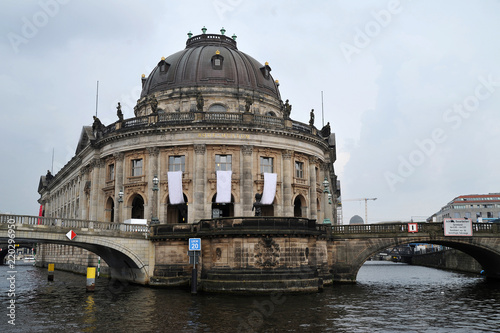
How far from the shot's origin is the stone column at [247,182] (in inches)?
2055

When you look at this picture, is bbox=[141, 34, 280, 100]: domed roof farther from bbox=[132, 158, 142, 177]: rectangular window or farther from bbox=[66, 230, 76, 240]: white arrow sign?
bbox=[66, 230, 76, 240]: white arrow sign

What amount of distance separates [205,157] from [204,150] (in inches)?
30.0

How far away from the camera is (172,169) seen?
53.5 m

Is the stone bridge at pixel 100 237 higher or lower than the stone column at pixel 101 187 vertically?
lower

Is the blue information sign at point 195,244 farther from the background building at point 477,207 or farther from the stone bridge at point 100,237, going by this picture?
the background building at point 477,207

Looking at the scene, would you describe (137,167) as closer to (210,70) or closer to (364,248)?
(210,70)

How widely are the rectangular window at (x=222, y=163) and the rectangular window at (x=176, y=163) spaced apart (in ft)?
11.9

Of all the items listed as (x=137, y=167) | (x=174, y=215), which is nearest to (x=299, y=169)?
(x=174, y=215)

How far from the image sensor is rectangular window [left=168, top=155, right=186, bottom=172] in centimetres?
5350

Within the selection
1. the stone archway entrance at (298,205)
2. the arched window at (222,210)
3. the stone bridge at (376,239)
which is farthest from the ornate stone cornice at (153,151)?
the stone bridge at (376,239)

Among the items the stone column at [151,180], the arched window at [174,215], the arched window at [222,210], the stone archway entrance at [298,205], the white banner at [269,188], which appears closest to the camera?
the stone column at [151,180]

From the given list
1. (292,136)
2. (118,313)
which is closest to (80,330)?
(118,313)

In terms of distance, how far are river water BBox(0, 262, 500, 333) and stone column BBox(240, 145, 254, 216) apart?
14.2 m

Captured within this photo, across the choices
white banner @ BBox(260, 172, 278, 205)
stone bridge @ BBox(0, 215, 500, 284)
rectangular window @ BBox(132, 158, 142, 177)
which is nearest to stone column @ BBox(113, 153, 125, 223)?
rectangular window @ BBox(132, 158, 142, 177)
